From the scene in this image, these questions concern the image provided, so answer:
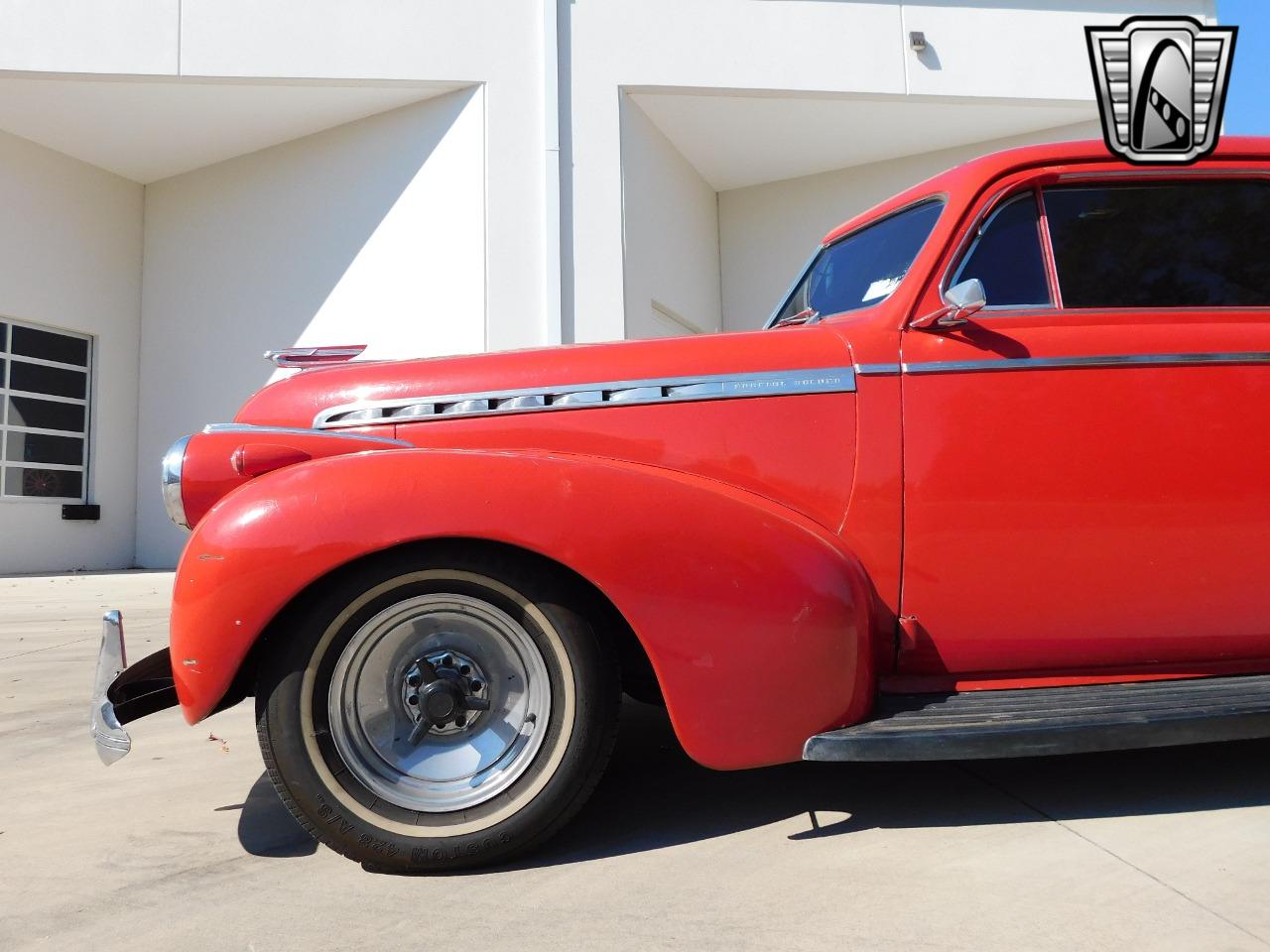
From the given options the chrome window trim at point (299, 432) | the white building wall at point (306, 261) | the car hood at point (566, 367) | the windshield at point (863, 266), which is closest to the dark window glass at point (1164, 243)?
the windshield at point (863, 266)

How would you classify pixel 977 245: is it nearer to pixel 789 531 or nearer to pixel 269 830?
pixel 789 531

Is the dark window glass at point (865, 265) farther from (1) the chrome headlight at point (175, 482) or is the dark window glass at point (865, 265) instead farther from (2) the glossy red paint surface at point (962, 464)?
(1) the chrome headlight at point (175, 482)

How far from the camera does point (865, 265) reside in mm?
3270

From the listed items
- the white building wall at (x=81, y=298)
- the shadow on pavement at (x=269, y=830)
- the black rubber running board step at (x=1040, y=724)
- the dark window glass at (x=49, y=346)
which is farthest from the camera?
the dark window glass at (x=49, y=346)

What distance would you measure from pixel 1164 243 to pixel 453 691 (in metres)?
2.50

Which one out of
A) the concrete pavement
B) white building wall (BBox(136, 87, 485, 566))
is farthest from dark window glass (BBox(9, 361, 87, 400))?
the concrete pavement

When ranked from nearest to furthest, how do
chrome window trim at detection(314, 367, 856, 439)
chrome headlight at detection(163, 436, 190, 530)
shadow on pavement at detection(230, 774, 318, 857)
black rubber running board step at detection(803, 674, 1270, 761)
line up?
1. black rubber running board step at detection(803, 674, 1270, 761)
2. shadow on pavement at detection(230, 774, 318, 857)
3. chrome headlight at detection(163, 436, 190, 530)
4. chrome window trim at detection(314, 367, 856, 439)

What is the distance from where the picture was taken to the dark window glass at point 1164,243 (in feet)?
9.62

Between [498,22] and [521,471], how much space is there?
9.72m

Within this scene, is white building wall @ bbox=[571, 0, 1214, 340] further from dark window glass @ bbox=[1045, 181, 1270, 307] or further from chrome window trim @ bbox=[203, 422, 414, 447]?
chrome window trim @ bbox=[203, 422, 414, 447]

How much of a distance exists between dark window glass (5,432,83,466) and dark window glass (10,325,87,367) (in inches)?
38.6

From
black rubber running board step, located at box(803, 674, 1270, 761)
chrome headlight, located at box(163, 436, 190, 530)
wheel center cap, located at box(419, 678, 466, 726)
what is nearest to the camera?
black rubber running board step, located at box(803, 674, 1270, 761)

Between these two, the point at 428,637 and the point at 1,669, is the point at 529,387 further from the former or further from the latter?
the point at 1,669

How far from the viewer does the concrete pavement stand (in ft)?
6.46
